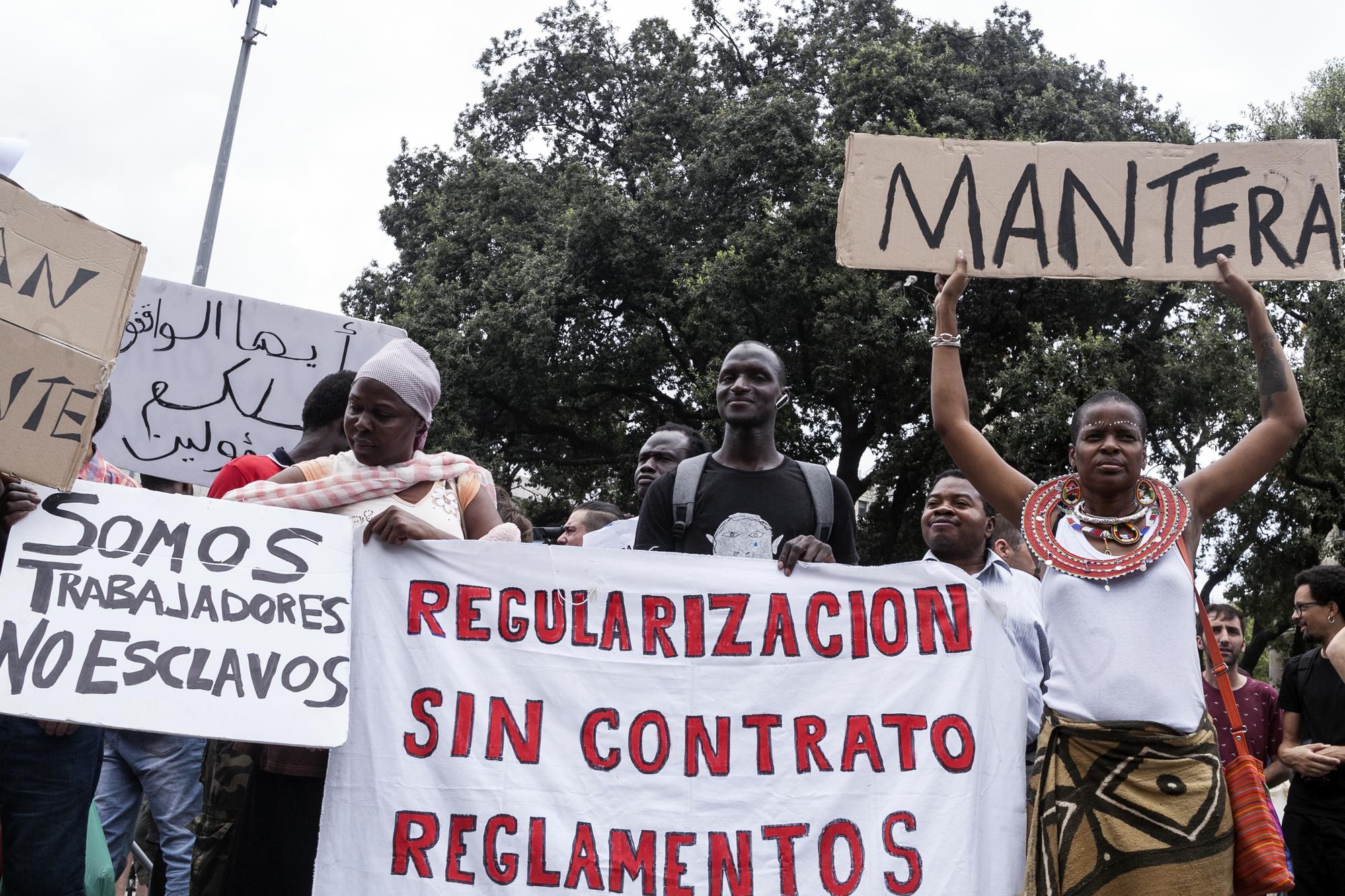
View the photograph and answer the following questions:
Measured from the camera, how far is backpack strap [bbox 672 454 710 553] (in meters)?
3.93

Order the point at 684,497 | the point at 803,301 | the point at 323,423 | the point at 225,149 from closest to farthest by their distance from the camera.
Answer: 1. the point at 684,497
2. the point at 323,423
3. the point at 225,149
4. the point at 803,301

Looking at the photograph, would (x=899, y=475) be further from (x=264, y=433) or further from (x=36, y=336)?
(x=36, y=336)

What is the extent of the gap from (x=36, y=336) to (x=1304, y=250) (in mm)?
3460

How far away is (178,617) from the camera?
3.21 metres

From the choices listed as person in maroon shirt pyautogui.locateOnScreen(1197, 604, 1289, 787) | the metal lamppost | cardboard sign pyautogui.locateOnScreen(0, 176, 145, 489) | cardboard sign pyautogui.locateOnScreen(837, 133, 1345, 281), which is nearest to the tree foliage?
the metal lamppost

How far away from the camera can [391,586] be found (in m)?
3.52

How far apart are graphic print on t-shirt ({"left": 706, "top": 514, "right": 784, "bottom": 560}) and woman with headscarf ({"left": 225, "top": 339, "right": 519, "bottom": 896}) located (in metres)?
0.61

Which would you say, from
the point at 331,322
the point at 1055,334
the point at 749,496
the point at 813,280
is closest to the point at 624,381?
the point at 813,280

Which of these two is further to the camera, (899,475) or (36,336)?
(899,475)

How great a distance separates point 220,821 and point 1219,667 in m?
2.57

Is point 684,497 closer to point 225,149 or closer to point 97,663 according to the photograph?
point 97,663

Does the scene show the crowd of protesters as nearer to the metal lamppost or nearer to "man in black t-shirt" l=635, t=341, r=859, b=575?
"man in black t-shirt" l=635, t=341, r=859, b=575

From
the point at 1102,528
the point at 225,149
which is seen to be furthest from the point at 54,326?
the point at 225,149

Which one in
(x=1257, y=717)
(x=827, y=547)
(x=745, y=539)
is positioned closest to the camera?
(x=827, y=547)
